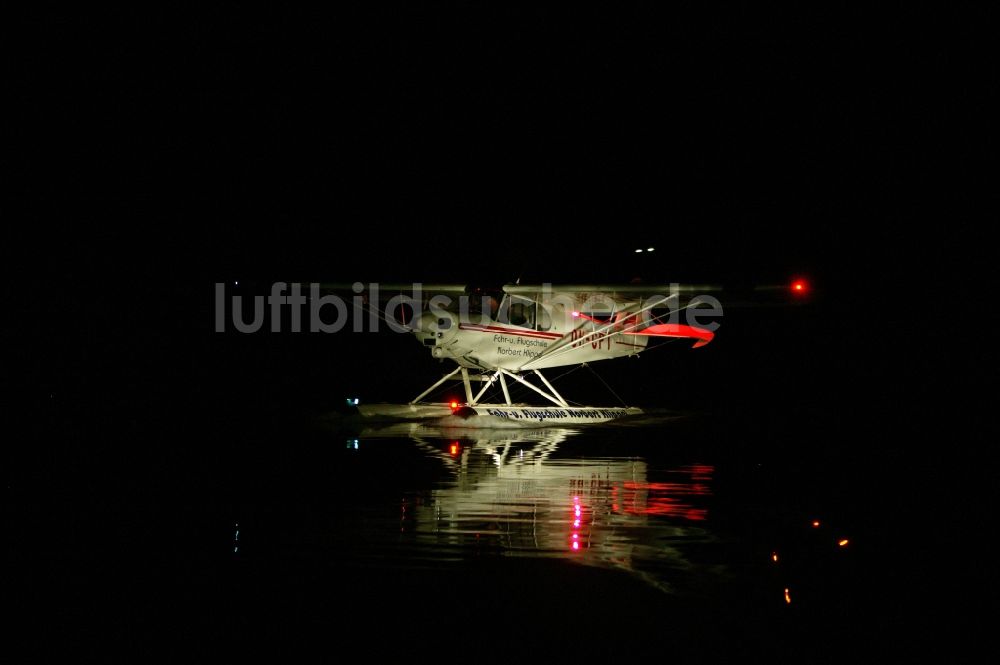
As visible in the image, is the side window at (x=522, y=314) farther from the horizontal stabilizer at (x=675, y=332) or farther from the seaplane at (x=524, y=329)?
the horizontal stabilizer at (x=675, y=332)

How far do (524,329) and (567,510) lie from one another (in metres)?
9.73

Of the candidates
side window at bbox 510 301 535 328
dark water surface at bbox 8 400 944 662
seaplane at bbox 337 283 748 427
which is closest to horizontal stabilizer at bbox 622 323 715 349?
seaplane at bbox 337 283 748 427

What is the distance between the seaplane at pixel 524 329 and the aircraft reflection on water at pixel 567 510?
4.86 m

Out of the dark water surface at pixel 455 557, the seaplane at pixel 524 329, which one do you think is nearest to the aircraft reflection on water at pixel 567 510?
the dark water surface at pixel 455 557

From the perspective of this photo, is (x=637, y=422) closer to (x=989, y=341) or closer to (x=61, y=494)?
(x=61, y=494)

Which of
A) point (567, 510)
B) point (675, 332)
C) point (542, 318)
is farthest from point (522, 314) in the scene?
point (567, 510)

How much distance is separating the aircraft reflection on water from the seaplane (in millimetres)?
4855

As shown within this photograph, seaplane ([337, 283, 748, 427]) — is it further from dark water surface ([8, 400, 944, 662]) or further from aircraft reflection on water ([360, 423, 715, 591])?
dark water surface ([8, 400, 944, 662])

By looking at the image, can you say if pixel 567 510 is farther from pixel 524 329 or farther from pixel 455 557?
pixel 524 329

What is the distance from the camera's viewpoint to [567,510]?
7.18 meters

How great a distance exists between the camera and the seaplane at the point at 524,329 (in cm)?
1606

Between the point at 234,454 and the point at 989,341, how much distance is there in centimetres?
4713

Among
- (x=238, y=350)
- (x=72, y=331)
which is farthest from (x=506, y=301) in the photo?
(x=72, y=331)

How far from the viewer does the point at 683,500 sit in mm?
7762
